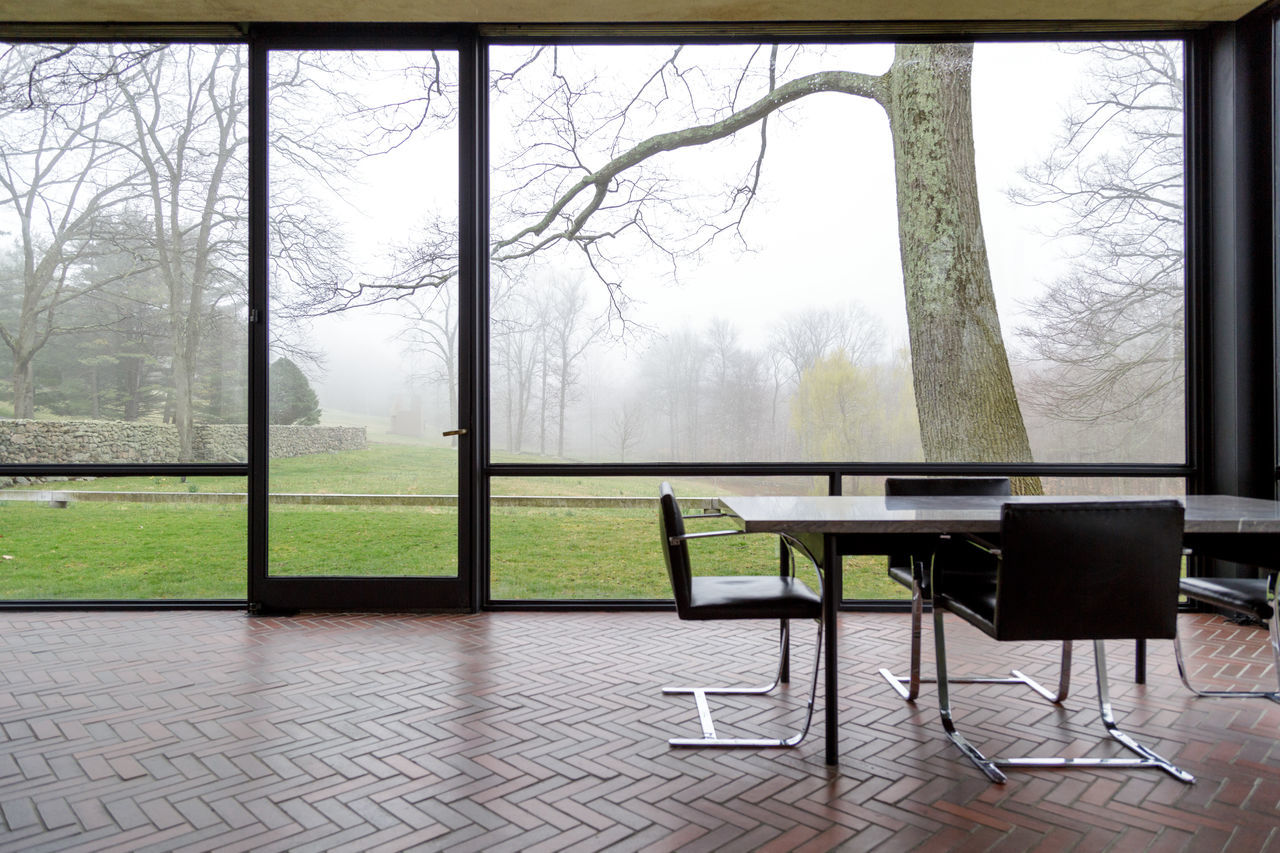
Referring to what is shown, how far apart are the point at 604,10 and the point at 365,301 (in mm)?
2338

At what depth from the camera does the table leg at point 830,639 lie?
2664 mm

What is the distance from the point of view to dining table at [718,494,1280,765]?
8.68ft

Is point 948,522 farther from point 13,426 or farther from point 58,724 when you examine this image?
point 13,426

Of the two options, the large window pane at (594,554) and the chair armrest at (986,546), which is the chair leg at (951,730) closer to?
the chair armrest at (986,546)

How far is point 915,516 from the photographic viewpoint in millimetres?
2748

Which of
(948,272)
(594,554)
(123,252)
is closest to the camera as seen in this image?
(123,252)

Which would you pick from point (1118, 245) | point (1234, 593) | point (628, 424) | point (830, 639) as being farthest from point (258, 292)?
point (1118, 245)

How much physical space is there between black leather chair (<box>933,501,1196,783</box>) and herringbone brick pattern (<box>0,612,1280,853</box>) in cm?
33

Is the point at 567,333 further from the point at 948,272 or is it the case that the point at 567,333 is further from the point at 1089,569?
the point at 1089,569

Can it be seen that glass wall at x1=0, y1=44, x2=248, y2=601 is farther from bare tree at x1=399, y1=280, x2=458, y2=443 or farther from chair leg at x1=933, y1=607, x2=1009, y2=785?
chair leg at x1=933, y1=607, x2=1009, y2=785

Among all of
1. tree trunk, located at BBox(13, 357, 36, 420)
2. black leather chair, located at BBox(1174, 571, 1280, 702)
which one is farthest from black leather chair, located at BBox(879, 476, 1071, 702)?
tree trunk, located at BBox(13, 357, 36, 420)

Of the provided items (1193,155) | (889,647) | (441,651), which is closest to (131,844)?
(441,651)

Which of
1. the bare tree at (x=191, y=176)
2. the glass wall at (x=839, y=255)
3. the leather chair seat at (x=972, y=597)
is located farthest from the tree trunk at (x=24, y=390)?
the leather chair seat at (x=972, y=597)

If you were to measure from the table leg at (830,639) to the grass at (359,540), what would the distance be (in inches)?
95.5
